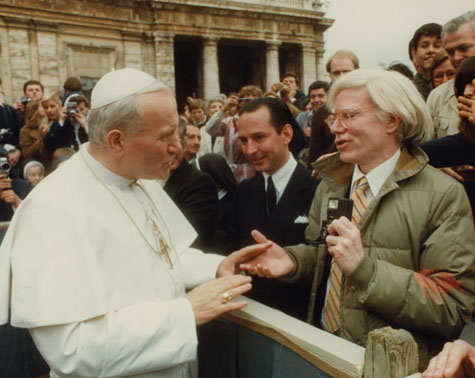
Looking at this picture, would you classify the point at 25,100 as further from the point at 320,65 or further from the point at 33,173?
the point at 320,65

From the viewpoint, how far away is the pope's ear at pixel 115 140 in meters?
2.12

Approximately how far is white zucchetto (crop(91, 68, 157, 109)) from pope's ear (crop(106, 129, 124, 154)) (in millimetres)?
143

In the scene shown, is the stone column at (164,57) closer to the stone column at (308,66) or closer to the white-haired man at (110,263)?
the stone column at (308,66)

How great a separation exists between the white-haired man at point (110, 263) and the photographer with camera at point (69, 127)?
4994 millimetres

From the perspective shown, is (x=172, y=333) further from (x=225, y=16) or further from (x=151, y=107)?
(x=225, y=16)

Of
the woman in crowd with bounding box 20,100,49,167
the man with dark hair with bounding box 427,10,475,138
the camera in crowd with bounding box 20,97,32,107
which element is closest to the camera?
the man with dark hair with bounding box 427,10,475,138

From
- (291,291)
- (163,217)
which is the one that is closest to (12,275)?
(163,217)

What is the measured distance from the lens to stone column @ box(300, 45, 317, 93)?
23959 mm

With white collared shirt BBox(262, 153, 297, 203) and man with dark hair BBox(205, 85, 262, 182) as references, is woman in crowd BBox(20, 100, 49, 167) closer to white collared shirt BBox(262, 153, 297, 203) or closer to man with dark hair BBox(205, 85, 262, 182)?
man with dark hair BBox(205, 85, 262, 182)

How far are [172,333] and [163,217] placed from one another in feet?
2.88


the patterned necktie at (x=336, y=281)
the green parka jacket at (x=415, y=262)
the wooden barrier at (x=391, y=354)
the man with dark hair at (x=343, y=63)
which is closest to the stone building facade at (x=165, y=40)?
the man with dark hair at (x=343, y=63)

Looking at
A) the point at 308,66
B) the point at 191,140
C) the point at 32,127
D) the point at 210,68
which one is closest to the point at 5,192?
the point at 191,140

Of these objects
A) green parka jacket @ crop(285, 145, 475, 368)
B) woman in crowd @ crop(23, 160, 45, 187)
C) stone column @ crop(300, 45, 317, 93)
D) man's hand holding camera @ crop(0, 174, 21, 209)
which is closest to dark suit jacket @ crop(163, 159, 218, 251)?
green parka jacket @ crop(285, 145, 475, 368)

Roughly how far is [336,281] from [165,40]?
61.8 ft
